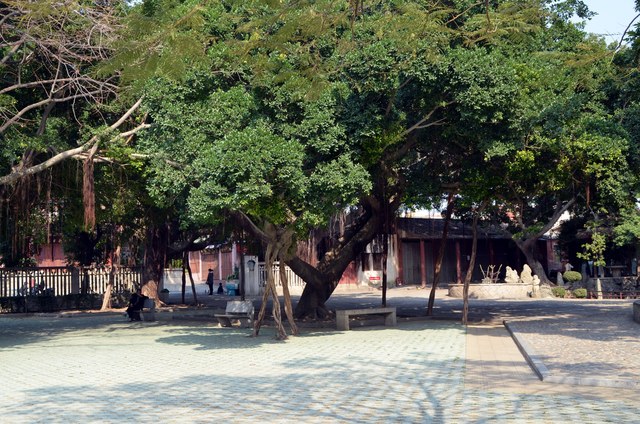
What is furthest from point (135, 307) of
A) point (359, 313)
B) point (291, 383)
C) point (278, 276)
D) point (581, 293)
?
point (581, 293)

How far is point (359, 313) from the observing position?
20234 mm

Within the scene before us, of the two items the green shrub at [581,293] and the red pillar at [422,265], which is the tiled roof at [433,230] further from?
the green shrub at [581,293]

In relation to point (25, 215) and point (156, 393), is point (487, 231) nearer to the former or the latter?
point (25, 215)

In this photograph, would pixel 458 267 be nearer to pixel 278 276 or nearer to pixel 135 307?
pixel 278 276

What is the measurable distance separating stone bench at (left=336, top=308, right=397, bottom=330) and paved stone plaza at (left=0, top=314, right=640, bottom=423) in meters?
1.03

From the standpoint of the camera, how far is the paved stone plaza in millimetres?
8531

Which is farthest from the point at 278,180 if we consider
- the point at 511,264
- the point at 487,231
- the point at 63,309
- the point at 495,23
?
the point at 511,264

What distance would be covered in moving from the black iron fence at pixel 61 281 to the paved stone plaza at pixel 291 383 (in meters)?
13.1

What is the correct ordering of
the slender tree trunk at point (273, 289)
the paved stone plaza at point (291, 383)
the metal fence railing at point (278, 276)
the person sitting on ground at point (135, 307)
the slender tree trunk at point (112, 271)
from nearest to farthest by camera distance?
the paved stone plaza at point (291, 383), the slender tree trunk at point (273, 289), the person sitting on ground at point (135, 307), the slender tree trunk at point (112, 271), the metal fence railing at point (278, 276)

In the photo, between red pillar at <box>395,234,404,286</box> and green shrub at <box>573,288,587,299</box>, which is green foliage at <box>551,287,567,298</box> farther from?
red pillar at <box>395,234,404,286</box>

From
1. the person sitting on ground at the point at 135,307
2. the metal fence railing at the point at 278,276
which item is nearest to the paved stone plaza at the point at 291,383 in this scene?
the person sitting on ground at the point at 135,307

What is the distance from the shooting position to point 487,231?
4694cm

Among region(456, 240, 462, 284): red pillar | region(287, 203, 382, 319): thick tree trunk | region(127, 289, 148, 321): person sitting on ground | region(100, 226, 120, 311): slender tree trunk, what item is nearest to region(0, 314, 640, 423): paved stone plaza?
region(287, 203, 382, 319): thick tree trunk

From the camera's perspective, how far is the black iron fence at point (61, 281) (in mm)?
30922
